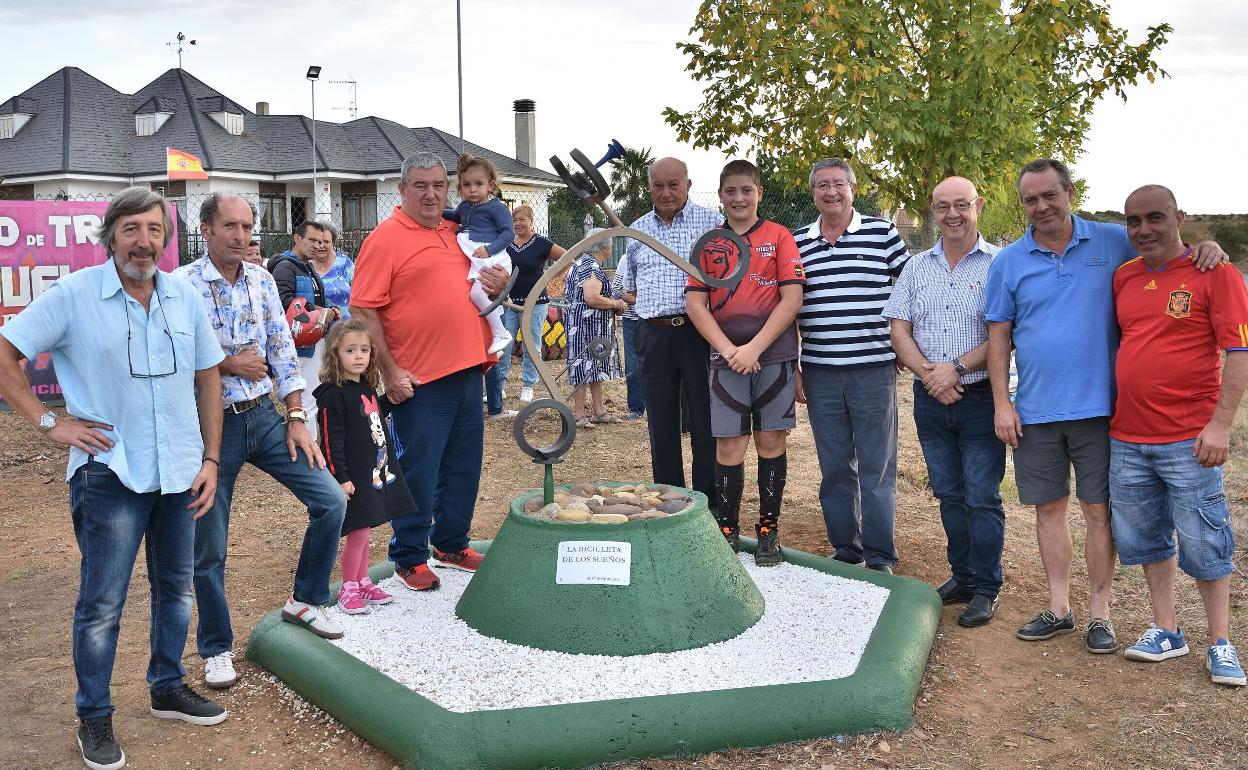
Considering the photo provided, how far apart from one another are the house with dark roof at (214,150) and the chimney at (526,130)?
32 millimetres

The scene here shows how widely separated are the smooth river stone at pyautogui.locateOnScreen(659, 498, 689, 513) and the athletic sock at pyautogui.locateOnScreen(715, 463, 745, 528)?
558 millimetres

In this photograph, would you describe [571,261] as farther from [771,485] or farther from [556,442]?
[771,485]

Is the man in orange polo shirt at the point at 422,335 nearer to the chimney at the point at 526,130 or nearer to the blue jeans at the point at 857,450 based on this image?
the blue jeans at the point at 857,450

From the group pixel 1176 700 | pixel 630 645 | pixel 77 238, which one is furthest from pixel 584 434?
pixel 1176 700

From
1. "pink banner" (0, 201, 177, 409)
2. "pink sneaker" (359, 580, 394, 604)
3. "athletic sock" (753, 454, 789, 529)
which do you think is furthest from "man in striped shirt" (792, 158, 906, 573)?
"pink banner" (0, 201, 177, 409)

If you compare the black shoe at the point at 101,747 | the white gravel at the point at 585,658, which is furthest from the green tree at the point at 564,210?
the black shoe at the point at 101,747

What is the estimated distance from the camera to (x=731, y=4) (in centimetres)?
1096

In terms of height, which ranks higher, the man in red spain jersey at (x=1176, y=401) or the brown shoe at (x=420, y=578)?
the man in red spain jersey at (x=1176, y=401)

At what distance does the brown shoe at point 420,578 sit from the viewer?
4797mm

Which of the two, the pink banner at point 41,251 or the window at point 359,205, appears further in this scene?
the window at point 359,205

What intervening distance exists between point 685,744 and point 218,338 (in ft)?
7.02

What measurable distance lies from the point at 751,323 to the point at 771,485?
80 cm

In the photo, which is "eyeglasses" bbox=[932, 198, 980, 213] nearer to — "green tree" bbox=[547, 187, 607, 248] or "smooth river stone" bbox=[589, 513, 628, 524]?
"smooth river stone" bbox=[589, 513, 628, 524]

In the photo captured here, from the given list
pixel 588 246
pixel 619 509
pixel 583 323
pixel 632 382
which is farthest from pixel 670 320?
pixel 632 382
